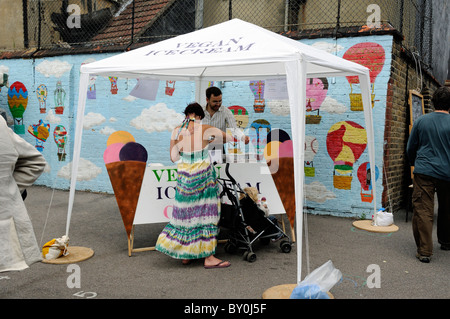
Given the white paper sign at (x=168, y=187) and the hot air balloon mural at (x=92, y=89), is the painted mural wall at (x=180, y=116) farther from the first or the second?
the white paper sign at (x=168, y=187)

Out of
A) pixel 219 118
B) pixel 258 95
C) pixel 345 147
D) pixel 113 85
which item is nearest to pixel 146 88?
pixel 219 118

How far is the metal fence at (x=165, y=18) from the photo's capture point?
9.01m

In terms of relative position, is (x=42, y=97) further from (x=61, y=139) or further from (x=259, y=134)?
(x=259, y=134)

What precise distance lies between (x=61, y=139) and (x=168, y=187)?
5157 millimetres

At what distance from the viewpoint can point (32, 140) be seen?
9.63 metres

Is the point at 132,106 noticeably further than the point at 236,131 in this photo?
Yes

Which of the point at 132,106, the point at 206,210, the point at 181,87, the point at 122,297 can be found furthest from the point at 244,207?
the point at 132,106

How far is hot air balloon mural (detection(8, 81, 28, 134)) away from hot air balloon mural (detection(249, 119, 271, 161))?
5728mm

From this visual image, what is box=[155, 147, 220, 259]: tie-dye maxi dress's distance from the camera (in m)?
4.37

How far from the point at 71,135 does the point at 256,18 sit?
16.5 feet

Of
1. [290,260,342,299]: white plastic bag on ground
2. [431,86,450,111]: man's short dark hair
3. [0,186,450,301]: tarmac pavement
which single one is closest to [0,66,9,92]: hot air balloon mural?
[0,186,450,301]: tarmac pavement

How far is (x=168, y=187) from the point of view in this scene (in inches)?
199

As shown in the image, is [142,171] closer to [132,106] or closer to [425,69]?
[132,106]

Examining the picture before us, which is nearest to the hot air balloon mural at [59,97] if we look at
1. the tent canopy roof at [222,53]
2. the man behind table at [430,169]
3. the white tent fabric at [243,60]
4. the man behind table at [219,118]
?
the white tent fabric at [243,60]
